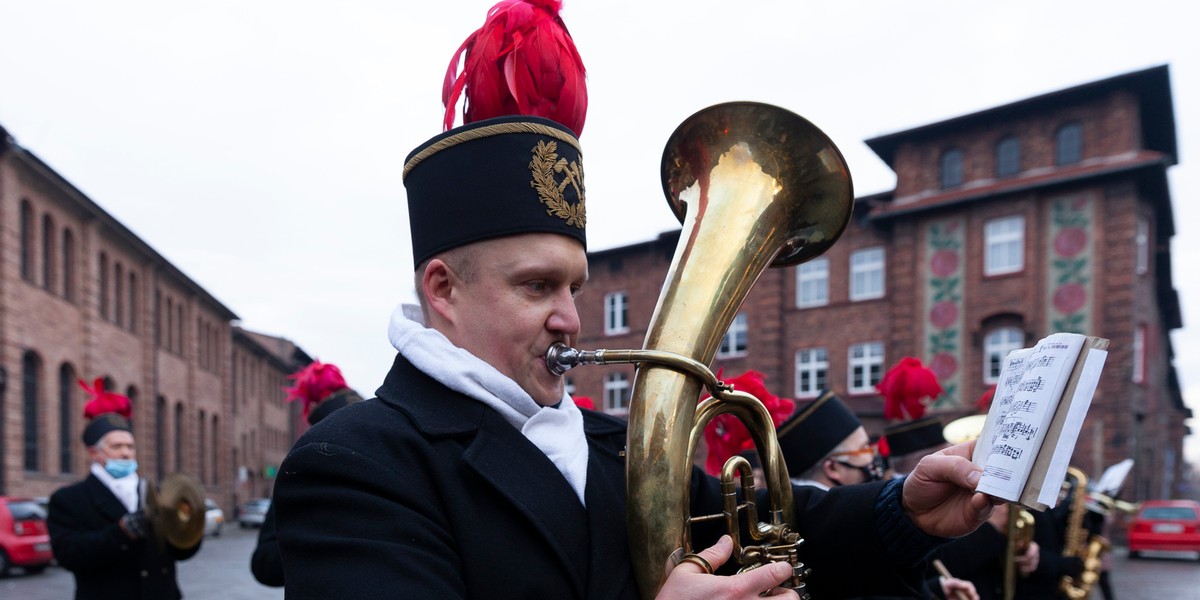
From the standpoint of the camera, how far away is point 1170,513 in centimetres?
1948

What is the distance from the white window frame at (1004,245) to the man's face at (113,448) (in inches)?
857

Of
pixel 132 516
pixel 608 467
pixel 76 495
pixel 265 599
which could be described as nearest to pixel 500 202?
pixel 608 467

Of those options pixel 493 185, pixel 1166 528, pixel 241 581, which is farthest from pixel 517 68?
pixel 1166 528

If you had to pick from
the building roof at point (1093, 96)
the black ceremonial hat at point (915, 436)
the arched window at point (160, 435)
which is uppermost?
the building roof at point (1093, 96)

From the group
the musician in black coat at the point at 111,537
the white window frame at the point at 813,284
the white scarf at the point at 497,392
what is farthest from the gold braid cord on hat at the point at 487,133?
the white window frame at the point at 813,284

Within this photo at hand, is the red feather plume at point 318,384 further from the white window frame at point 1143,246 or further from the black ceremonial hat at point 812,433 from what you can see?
the white window frame at point 1143,246

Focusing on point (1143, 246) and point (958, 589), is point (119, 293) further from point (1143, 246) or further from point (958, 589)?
point (958, 589)

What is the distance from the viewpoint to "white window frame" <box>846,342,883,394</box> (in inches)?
990

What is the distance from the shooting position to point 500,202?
1899 mm

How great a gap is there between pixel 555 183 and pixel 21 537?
15.7 metres

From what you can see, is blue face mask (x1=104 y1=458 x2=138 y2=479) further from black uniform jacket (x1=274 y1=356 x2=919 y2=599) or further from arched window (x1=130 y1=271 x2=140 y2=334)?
arched window (x1=130 y1=271 x2=140 y2=334)

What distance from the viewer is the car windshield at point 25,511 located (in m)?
14.2

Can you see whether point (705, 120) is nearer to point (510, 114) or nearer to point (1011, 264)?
point (510, 114)

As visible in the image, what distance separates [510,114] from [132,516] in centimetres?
459
